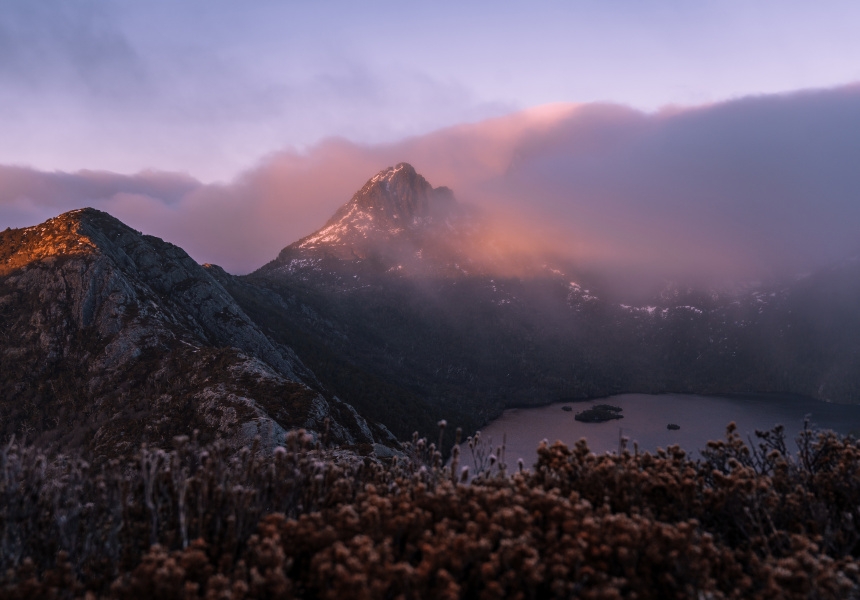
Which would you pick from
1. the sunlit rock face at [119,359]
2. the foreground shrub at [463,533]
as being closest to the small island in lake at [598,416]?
the sunlit rock face at [119,359]

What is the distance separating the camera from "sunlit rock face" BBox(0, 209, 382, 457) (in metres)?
32.2

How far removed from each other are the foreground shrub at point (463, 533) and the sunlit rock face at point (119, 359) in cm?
2098

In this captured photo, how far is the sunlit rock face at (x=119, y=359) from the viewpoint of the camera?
1270 inches

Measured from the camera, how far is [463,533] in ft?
20.4

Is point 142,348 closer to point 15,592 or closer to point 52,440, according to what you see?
point 52,440

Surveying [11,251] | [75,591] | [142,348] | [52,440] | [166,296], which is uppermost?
[11,251]

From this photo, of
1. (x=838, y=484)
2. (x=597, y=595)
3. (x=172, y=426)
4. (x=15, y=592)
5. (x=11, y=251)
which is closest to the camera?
(x=597, y=595)

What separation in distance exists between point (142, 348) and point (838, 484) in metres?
47.7

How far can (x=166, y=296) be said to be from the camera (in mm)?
58438

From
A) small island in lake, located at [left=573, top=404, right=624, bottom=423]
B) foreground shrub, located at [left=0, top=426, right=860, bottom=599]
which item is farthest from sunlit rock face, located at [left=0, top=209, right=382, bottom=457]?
small island in lake, located at [left=573, top=404, right=624, bottom=423]

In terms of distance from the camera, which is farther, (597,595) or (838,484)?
(838,484)

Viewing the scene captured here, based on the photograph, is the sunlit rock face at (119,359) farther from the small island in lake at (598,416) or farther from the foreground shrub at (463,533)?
the small island in lake at (598,416)

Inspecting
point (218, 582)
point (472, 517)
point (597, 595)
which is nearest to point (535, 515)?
point (472, 517)

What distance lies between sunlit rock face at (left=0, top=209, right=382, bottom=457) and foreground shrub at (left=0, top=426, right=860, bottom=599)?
826 inches
